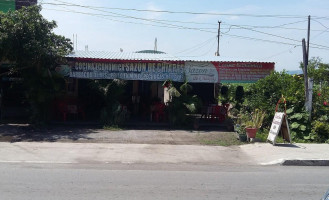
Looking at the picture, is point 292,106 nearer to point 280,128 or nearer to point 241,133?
point 280,128

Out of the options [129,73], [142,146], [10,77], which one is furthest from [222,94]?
[10,77]

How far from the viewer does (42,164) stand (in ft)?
26.6

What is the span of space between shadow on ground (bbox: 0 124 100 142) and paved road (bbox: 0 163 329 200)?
3.32 m

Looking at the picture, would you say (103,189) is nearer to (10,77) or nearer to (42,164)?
(42,164)

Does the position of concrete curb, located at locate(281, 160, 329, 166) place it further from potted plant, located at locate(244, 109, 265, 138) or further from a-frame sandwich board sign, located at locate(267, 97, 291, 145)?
potted plant, located at locate(244, 109, 265, 138)

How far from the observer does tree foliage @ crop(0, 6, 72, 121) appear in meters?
11.6

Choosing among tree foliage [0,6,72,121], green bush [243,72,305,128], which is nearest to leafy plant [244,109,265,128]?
green bush [243,72,305,128]

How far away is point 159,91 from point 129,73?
507 centimetres

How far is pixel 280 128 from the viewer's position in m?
11.5

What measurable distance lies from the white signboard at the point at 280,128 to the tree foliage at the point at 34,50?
317 inches

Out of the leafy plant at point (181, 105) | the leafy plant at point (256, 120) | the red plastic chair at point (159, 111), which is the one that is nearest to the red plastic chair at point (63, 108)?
the red plastic chair at point (159, 111)

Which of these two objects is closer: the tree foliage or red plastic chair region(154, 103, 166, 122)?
the tree foliage

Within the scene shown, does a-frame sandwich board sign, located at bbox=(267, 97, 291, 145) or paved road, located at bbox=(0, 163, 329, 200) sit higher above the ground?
a-frame sandwich board sign, located at bbox=(267, 97, 291, 145)

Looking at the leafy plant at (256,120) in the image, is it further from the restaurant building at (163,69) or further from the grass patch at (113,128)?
the grass patch at (113,128)
